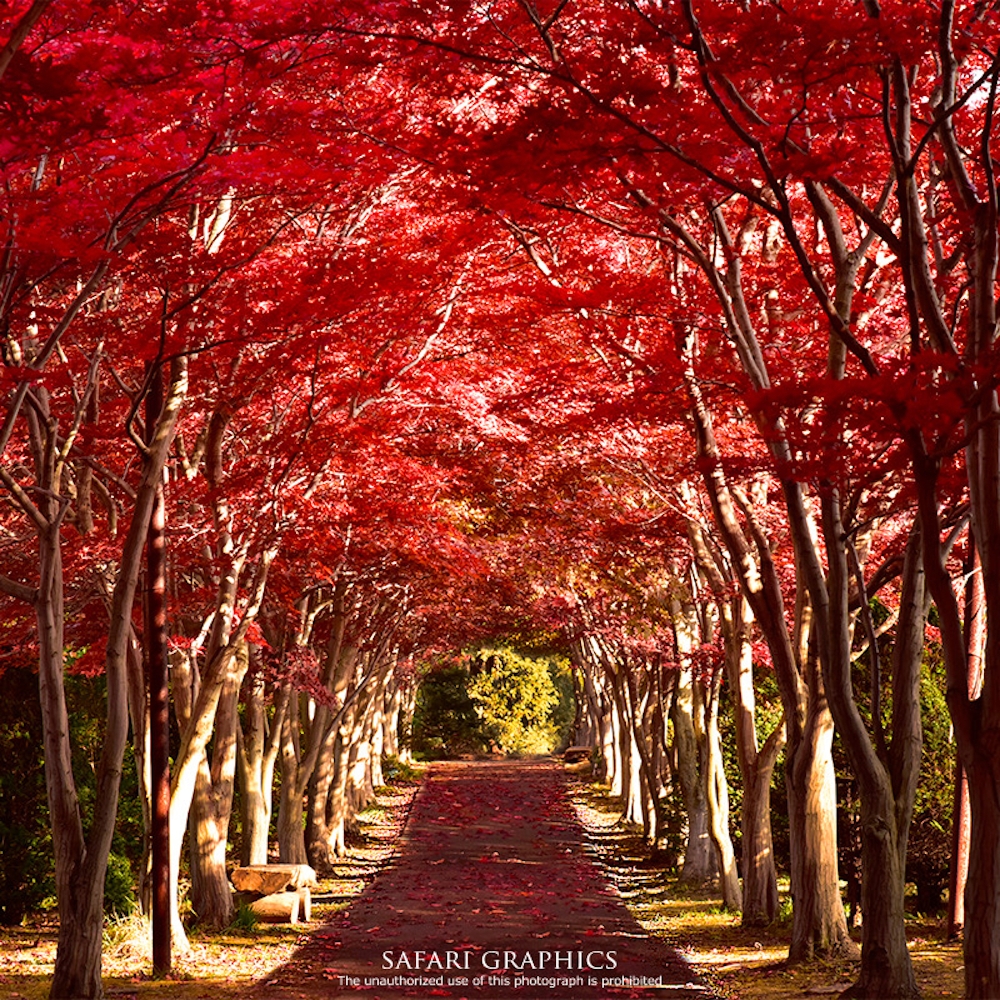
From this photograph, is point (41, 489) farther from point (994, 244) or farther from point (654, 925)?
point (654, 925)

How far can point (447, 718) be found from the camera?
5356cm

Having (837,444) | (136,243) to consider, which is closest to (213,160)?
(136,243)

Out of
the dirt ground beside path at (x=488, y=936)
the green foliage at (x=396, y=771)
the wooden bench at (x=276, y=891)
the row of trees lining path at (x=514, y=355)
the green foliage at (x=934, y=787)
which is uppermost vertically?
the row of trees lining path at (x=514, y=355)

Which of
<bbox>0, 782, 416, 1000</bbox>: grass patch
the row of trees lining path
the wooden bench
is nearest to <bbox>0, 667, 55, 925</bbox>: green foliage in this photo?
<bbox>0, 782, 416, 1000</bbox>: grass patch

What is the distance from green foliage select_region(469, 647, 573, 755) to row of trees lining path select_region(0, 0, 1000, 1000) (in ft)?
111

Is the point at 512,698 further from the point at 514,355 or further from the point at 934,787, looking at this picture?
the point at 514,355

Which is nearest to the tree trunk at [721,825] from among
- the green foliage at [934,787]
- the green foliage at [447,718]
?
the green foliage at [934,787]

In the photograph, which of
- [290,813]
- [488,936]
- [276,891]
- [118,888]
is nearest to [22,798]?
[118,888]

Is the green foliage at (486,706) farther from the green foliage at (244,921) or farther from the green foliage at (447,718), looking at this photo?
the green foliage at (244,921)

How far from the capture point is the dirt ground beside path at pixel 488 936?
425 inches

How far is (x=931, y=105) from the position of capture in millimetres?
6598

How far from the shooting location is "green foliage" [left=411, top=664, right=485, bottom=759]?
172 ft

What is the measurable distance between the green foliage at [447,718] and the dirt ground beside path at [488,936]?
25.4 m

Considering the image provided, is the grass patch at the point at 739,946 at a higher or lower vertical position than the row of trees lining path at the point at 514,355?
lower
